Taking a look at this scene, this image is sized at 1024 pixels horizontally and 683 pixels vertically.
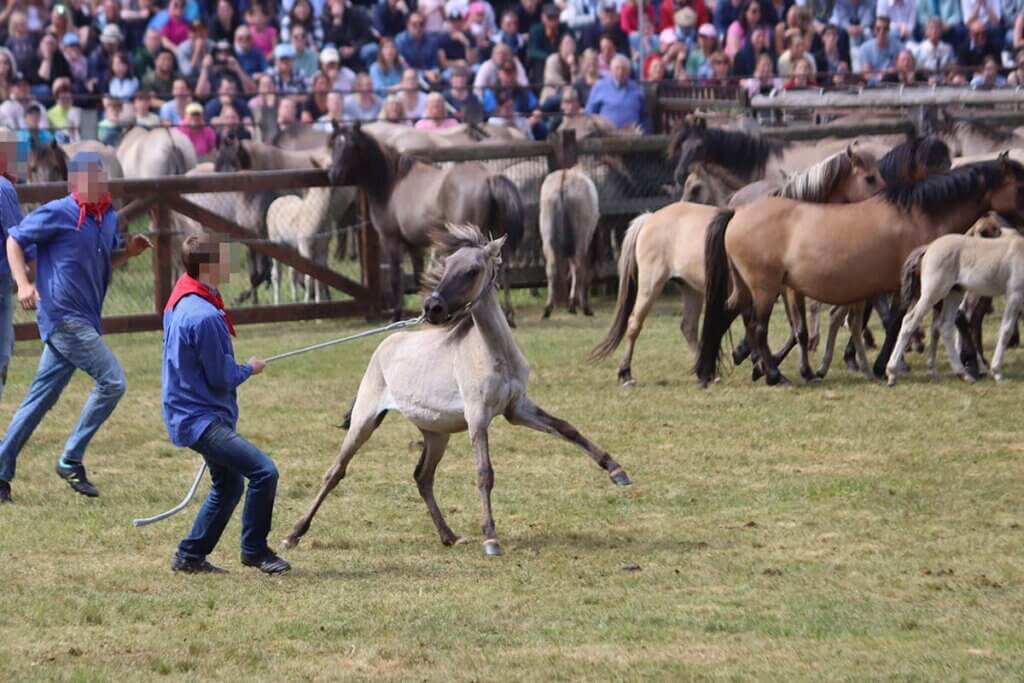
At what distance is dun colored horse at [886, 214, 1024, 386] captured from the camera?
1370cm

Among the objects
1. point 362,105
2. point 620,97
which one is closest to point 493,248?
point 620,97

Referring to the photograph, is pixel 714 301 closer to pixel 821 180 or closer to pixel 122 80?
pixel 821 180

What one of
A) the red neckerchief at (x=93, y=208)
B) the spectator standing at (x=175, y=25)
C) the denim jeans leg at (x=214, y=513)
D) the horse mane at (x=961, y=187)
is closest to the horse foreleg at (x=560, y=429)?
the denim jeans leg at (x=214, y=513)

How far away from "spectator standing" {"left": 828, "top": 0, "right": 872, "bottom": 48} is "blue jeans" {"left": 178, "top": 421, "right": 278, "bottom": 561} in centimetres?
2005

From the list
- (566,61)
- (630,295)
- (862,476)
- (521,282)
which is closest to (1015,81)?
(566,61)

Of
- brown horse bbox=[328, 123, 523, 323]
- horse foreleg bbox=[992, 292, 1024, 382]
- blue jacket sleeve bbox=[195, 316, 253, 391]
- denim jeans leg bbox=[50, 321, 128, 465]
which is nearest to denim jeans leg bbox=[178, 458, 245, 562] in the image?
blue jacket sleeve bbox=[195, 316, 253, 391]

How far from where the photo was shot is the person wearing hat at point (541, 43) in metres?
27.3

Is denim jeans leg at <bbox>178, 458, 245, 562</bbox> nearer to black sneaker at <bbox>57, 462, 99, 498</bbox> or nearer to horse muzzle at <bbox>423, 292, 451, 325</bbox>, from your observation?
horse muzzle at <bbox>423, 292, 451, 325</bbox>

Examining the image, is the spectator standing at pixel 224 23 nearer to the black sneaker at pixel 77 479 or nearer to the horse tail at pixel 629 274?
the horse tail at pixel 629 274

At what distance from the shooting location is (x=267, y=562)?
8781 mm

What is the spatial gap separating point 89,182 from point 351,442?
226 cm

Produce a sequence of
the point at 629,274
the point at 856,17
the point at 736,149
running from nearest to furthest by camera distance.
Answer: the point at 629,274 → the point at 736,149 → the point at 856,17

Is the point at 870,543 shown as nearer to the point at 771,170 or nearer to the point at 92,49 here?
the point at 771,170

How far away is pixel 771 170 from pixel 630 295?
4247 millimetres
